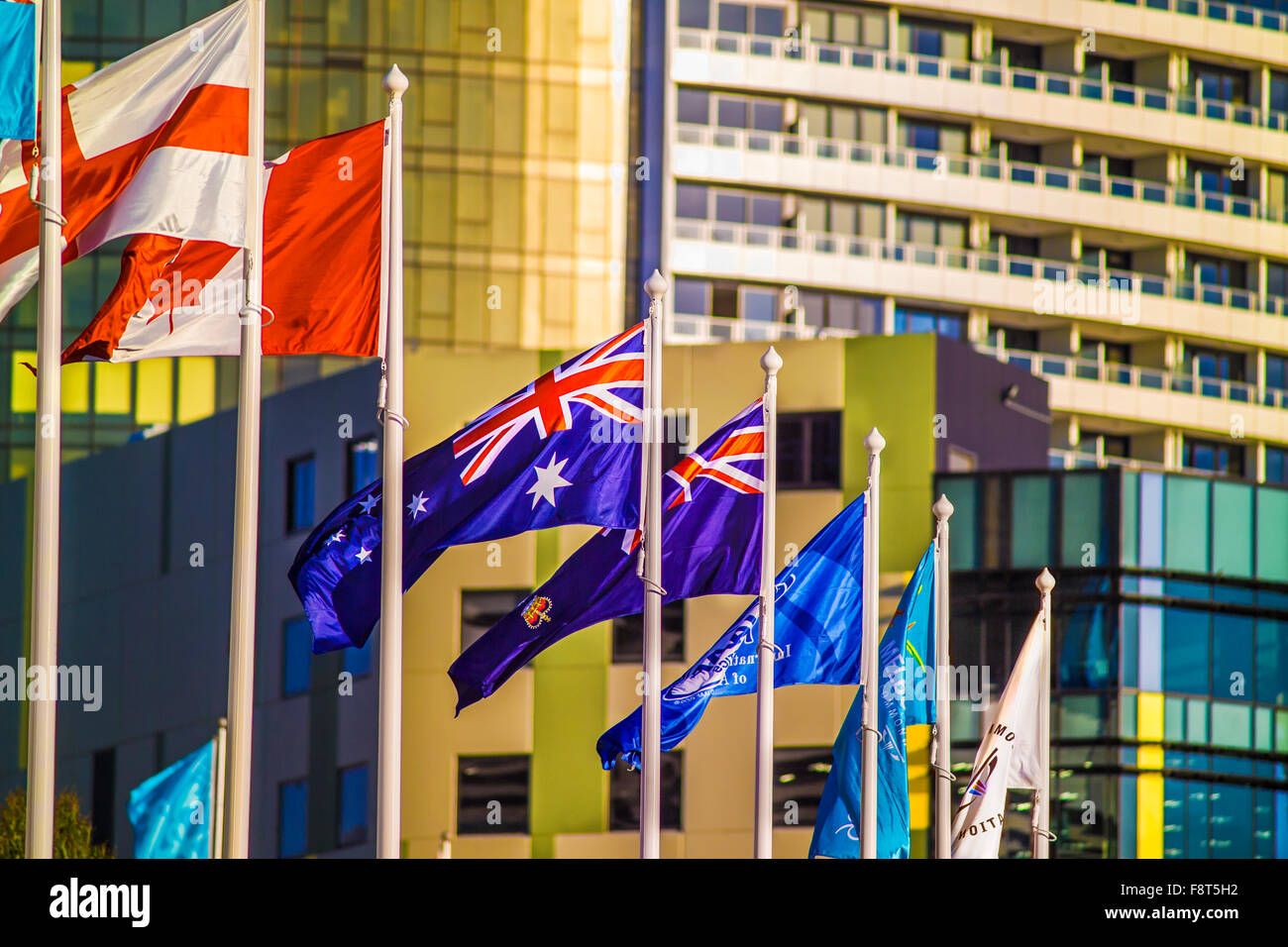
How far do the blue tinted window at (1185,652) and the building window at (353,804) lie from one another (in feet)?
49.8

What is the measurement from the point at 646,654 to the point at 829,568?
2.71 meters

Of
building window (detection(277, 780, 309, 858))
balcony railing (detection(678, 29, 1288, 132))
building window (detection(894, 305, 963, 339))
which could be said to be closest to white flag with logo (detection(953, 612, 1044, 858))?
building window (detection(277, 780, 309, 858))

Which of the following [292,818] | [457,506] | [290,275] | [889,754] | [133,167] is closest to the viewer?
[133,167]

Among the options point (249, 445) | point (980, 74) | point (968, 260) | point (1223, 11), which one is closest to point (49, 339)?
point (249, 445)

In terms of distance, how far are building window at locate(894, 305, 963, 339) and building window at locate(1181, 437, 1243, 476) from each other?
9.57 metres

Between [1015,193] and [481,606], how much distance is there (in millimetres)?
37335

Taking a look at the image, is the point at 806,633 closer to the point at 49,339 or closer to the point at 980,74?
the point at 49,339

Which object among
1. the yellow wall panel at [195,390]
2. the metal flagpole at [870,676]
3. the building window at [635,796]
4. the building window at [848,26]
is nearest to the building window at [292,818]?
the building window at [635,796]

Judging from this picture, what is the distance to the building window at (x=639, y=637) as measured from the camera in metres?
42.4

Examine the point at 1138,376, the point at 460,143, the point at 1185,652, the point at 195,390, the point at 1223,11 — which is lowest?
the point at 1185,652

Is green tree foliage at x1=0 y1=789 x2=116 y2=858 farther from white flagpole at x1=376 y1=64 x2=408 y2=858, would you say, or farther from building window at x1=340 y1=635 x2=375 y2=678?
white flagpole at x1=376 y1=64 x2=408 y2=858

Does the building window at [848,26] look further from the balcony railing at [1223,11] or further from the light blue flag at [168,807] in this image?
the light blue flag at [168,807]

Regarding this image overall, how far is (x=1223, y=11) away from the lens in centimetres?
7838
